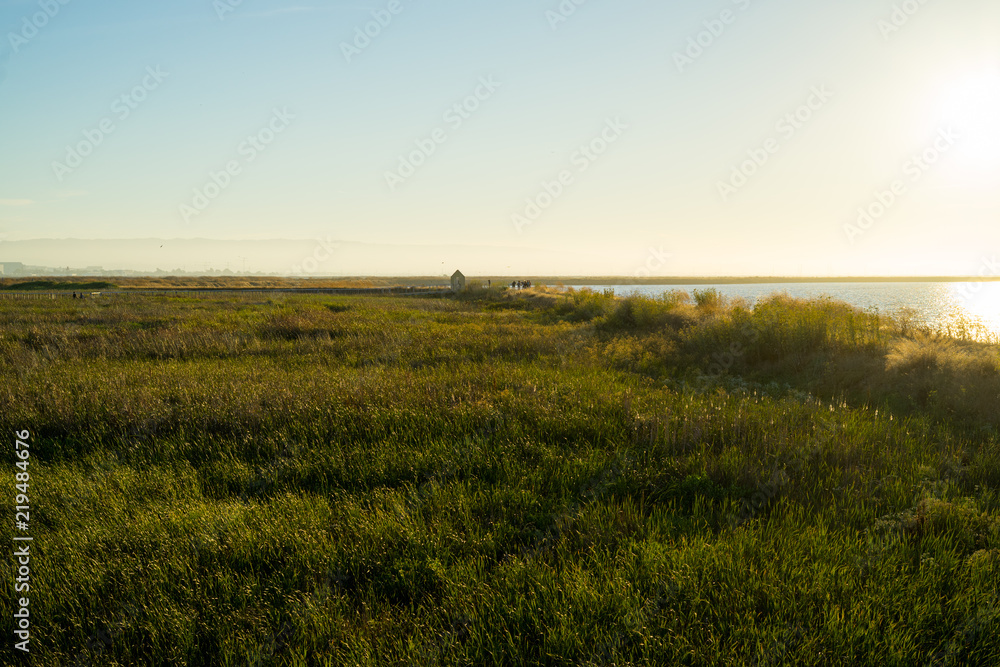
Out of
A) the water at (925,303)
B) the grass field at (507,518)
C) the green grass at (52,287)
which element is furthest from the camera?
the green grass at (52,287)

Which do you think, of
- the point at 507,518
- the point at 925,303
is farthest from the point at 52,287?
the point at 925,303

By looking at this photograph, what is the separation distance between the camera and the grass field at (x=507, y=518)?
9.27 ft

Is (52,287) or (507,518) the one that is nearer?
(507,518)

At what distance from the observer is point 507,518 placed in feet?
13.6

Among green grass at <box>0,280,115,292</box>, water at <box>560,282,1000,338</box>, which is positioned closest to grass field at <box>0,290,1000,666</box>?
water at <box>560,282,1000,338</box>

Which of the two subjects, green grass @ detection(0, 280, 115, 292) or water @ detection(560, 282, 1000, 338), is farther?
green grass @ detection(0, 280, 115, 292)

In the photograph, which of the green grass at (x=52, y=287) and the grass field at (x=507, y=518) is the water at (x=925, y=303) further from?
the green grass at (x=52, y=287)

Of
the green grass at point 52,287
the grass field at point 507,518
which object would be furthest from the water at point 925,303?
the green grass at point 52,287

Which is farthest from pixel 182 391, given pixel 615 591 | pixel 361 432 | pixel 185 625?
pixel 615 591

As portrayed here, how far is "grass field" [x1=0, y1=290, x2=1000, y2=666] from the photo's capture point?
2826 millimetres

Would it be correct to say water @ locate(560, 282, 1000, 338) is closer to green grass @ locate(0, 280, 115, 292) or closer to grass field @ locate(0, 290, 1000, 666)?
grass field @ locate(0, 290, 1000, 666)

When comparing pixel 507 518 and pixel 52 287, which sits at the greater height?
pixel 52 287

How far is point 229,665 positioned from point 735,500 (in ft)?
13.0

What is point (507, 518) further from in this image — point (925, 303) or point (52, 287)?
point (52, 287)
